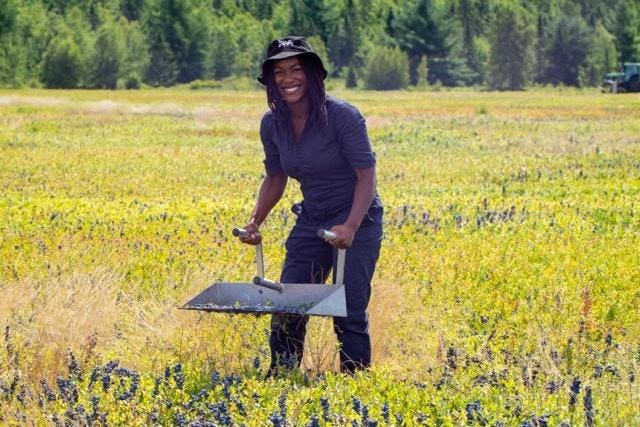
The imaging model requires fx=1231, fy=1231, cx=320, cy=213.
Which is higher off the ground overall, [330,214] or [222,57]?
[330,214]

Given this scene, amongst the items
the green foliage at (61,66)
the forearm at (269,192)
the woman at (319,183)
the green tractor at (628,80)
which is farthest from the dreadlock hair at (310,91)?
the green foliage at (61,66)

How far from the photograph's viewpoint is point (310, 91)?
627cm

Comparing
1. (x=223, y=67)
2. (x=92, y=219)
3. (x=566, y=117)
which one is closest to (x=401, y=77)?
(x=223, y=67)

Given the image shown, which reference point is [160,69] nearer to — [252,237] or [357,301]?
[252,237]

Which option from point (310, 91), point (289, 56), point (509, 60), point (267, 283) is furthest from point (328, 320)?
point (509, 60)

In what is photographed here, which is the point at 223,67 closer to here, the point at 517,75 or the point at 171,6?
the point at 171,6

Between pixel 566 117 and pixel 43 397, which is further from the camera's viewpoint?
pixel 566 117

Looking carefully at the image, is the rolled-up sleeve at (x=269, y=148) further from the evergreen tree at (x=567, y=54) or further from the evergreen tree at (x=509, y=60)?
the evergreen tree at (x=567, y=54)

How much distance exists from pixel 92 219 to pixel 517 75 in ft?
426

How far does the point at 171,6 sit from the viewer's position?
509ft

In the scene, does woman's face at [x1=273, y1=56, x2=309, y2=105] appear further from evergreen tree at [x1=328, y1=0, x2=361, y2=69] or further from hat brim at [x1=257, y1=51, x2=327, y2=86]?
evergreen tree at [x1=328, y1=0, x2=361, y2=69]

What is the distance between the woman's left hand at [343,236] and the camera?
6086mm

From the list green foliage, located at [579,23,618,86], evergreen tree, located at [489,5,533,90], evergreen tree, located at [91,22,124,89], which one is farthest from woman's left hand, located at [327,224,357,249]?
green foliage, located at [579,23,618,86]

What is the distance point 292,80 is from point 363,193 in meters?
0.69
